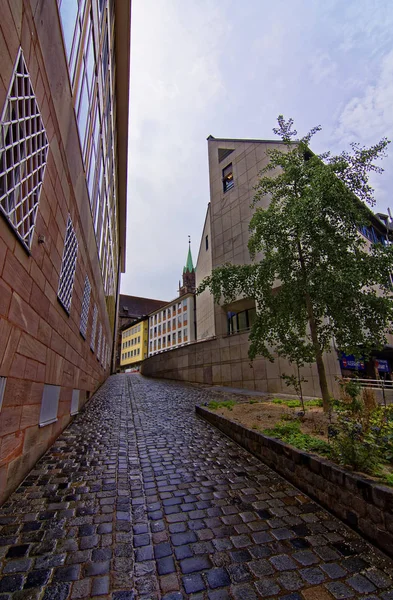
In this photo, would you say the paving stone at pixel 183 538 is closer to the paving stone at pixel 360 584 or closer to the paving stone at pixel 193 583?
the paving stone at pixel 193 583

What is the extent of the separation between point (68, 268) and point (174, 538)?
17.7 feet

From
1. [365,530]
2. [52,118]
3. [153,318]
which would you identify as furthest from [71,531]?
[153,318]

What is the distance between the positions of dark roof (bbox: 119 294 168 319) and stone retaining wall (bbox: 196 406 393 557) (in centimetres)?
7996

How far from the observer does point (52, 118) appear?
4527mm

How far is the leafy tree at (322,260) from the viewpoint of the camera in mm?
7141

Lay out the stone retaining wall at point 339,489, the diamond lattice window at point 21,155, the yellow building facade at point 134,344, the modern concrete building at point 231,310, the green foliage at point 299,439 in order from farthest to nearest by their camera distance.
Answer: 1. the yellow building facade at point 134,344
2. the modern concrete building at point 231,310
3. the green foliage at point 299,439
4. the diamond lattice window at point 21,155
5. the stone retaining wall at point 339,489

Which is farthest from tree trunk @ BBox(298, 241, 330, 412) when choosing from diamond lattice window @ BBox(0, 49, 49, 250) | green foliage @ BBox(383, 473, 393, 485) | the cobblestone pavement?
diamond lattice window @ BBox(0, 49, 49, 250)

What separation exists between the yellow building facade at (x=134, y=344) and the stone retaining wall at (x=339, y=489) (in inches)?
2473

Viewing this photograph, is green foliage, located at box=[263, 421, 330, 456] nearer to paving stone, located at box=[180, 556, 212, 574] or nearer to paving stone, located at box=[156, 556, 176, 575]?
paving stone, located at box=[180, 556, 212, 574]

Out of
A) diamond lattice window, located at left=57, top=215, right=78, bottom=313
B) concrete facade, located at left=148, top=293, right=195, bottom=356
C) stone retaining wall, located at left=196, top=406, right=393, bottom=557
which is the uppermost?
concrete facade, located at left=148, top=293, right=195, bottom=356

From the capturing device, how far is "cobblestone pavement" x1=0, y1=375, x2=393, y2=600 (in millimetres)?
2258

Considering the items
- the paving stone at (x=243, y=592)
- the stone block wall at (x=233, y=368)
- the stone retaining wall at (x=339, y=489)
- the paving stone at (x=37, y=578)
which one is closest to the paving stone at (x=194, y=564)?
the paving stone at (x=243, y=592)

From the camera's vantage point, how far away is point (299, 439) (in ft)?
15.8

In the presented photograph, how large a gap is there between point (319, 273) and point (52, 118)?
21.0ft
